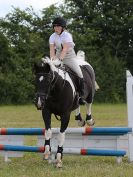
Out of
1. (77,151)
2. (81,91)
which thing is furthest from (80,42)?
(77,151)

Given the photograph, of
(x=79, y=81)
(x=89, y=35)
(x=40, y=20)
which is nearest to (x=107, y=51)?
(x=89, y=35)

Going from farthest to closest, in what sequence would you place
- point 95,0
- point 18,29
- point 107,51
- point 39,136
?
point 95,0, point 107,51, point 18,29, point 39,136

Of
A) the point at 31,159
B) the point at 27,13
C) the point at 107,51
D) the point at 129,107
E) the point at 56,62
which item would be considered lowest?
the point at 31,159

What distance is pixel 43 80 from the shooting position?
796 cm

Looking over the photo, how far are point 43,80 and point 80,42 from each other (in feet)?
96.3

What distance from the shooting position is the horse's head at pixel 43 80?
7.87m

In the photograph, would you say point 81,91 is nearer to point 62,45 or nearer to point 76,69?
point 76,69

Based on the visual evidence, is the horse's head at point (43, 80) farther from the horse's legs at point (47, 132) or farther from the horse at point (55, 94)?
the horse's legs at point (47, 132)

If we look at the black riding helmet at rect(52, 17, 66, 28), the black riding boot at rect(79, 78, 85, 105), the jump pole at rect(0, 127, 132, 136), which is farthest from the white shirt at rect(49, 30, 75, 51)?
the jump pole at rect(0, 127, 132, 136)

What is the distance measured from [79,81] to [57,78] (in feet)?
3.83

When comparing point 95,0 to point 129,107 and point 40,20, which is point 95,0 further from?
point 129,107

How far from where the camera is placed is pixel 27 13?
124 ft

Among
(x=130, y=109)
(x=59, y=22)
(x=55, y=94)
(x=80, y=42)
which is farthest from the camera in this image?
(x=80, y=42)

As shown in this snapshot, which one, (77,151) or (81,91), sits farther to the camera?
(81,91)
